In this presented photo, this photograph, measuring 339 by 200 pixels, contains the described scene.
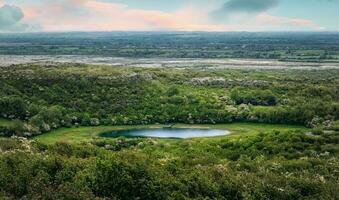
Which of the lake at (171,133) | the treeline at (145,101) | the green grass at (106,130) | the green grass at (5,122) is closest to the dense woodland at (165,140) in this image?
Result: the treeline at (145,101)

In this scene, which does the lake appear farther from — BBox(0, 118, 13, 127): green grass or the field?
BBox(0, 118, 13, 127): green grass

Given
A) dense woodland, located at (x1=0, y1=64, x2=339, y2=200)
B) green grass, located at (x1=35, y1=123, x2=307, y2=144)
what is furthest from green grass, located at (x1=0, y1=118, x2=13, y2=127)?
green grass, located at (x1=35, y1=123, x2=307, y2=144)

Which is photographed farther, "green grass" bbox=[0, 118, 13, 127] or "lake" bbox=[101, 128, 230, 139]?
"green grass" bbox=[0, 118, 13, 127]

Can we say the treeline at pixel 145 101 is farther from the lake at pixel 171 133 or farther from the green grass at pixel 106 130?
the lake at pixel 171 133

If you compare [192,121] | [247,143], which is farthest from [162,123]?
[247,143]

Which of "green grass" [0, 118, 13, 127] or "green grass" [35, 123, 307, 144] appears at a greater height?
"green grass" [0, 118, 13, 127]
